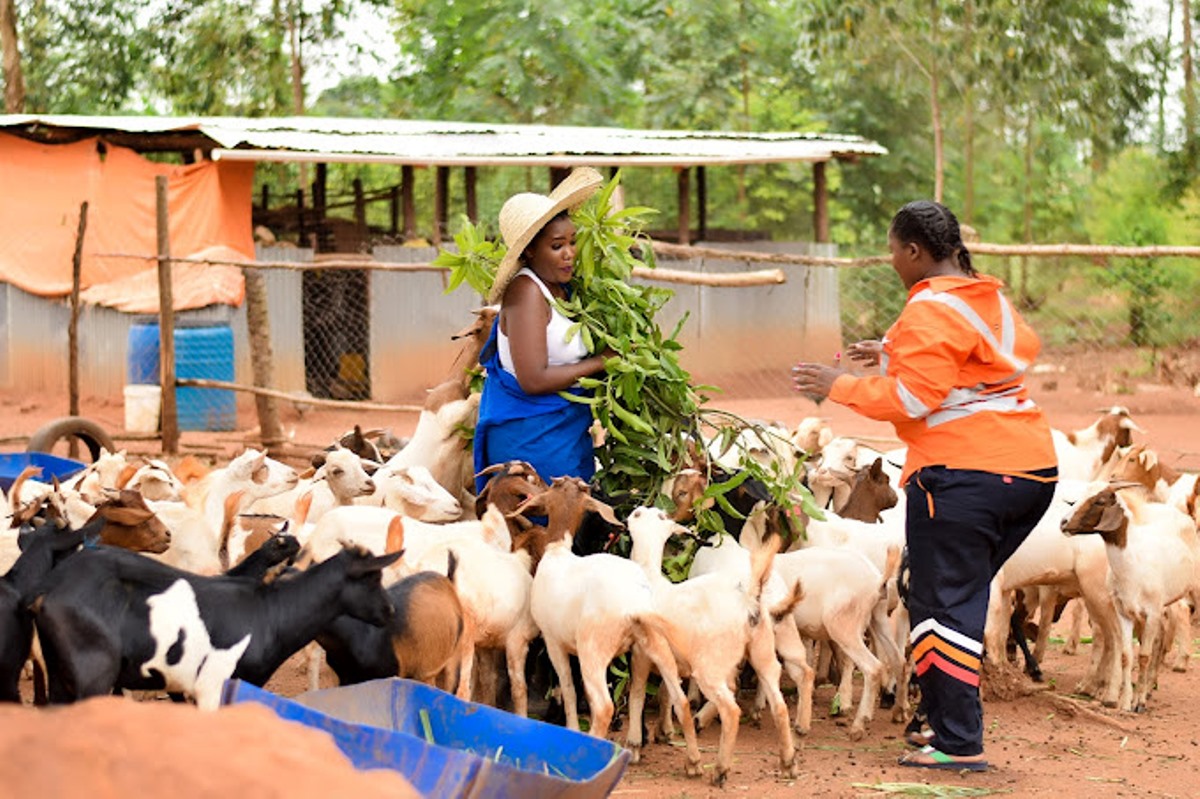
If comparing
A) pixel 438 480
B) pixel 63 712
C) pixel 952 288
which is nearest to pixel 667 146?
pixel 438 480

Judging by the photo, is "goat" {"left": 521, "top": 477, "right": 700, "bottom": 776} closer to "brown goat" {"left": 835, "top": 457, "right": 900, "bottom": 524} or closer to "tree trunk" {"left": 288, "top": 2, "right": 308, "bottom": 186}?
"brown goat" {"left": 835, "top": 457, "right": 900, "bottom": 524}

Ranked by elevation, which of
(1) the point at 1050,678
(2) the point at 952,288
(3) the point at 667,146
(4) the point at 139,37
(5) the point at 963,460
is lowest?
(1) the point at 1050,678

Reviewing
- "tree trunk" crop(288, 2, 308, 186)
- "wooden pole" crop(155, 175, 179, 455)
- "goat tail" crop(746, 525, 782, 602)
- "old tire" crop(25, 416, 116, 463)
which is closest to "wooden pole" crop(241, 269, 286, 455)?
"wooden pole" crop(155, 175, 179, 455)

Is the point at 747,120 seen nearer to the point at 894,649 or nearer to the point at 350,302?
the point at 350,302

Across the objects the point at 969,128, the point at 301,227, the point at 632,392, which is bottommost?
the point at 632,392

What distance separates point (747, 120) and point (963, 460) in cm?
2333

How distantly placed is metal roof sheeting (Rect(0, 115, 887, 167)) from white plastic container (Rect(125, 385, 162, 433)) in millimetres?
2416

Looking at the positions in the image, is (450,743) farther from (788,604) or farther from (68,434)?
(68,434)

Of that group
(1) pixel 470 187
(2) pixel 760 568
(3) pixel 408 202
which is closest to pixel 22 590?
(2) pixel 760 568

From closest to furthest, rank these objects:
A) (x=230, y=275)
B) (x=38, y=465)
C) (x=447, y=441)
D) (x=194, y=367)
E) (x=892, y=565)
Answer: (x=892, y=565), (x=447, y=441), (x=38, y=465), (x=194, y=367), (x=230, y=275)

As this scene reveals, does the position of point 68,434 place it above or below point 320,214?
below

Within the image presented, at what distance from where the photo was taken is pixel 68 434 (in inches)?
399

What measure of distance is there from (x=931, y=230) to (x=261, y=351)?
25.5 ft

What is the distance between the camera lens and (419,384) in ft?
56.9
